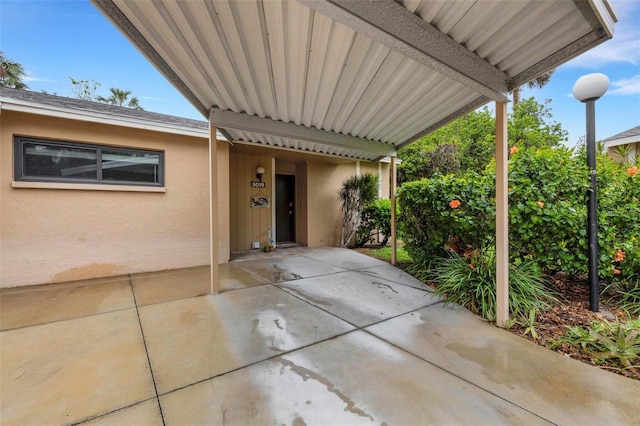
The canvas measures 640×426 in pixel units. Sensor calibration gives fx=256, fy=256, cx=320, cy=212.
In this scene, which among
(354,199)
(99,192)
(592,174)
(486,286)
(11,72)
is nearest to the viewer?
(592,174)

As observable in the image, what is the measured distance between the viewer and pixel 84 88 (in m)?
16.7

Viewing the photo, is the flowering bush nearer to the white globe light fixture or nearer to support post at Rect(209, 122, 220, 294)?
the white globe light fixture

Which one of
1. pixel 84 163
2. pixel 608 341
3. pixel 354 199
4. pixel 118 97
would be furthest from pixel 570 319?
pixel 118 97

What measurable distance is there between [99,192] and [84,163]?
559 mm

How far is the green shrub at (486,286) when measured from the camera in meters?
3.21

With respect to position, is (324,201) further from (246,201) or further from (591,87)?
(591,87)

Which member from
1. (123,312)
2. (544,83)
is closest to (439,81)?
(123,312)

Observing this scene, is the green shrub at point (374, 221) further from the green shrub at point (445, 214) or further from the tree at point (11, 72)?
the tree at point (11, 72)

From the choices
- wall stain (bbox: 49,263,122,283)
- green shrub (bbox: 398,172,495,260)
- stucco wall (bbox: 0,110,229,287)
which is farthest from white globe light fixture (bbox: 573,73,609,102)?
wall stain (bbox: 49,263,122,283)

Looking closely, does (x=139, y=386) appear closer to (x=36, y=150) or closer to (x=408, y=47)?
(x=408, y=47)

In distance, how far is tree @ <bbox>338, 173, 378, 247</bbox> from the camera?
796 centimetres

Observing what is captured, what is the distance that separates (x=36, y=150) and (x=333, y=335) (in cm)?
574

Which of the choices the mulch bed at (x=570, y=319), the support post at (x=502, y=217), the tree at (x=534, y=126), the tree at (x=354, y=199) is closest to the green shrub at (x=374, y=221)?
the tree at (x=354, y=199)

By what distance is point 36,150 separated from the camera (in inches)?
172
